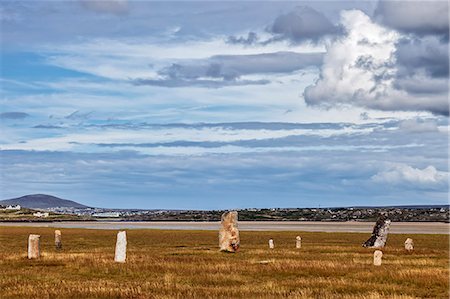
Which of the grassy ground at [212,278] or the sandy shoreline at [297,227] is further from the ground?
the sandy shoreline at [297,227]

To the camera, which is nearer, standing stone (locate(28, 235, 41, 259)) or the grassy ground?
the grassy ground

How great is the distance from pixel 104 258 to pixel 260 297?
16135 millimetres

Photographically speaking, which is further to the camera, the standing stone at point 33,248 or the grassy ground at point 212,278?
the standing stone at point 33,248

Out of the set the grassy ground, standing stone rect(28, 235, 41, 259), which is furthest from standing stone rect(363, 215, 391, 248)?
standing stone rect(28, 235, 41, 259)

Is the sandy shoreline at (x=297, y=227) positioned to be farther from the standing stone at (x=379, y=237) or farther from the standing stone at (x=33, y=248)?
the standing stone at (x=33, y=248)

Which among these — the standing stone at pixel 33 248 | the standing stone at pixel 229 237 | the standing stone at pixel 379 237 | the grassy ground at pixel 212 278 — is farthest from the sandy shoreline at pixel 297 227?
the standing stone at pixel 33 248

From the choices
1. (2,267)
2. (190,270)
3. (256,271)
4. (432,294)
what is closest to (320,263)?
(256,271)

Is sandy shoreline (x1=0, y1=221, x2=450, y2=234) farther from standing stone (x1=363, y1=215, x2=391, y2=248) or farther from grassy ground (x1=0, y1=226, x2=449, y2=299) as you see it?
grassy ground (x1=0, y1=226, x2=449, y2=299)

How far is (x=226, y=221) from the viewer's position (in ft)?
163

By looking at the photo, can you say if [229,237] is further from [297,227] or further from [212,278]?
[297,227]

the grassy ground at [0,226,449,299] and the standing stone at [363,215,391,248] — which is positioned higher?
the standing stone at [363,215,391,248]

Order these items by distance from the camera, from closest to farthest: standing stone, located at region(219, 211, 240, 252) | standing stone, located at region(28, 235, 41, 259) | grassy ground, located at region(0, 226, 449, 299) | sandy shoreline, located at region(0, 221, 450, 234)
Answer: grassy ground, located at region(0, 226, 449, 299) → standing stone, located at region(28, 235, 41, 259) → standing stone, located at region(219, 211, 240, 252) → sandy shoreline, located at region(0, 221, 450, 234)

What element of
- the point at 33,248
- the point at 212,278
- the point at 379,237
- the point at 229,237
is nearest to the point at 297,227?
the point at 379,237

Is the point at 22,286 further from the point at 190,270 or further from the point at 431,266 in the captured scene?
the point at 431,266
